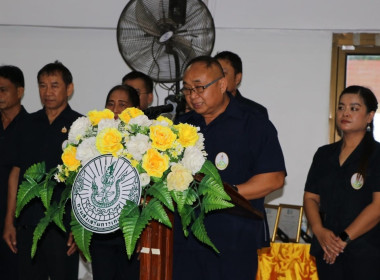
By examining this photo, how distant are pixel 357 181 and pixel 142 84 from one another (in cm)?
169

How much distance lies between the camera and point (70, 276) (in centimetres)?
355

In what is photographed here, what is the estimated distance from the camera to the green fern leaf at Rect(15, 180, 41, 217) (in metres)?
1.84

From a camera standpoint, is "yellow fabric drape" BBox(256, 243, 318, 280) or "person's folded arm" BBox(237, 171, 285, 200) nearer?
"person's folded arm" BBox(237, 171, 285, 200)

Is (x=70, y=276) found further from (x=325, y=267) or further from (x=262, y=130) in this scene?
(x=262, y=130)

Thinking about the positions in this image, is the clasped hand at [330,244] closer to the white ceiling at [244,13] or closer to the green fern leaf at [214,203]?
the green fern leaf at [214,203]

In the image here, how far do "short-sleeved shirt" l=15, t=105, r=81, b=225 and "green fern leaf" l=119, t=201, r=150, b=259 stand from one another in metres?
1.98

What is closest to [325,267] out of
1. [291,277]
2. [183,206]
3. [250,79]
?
[291,277]

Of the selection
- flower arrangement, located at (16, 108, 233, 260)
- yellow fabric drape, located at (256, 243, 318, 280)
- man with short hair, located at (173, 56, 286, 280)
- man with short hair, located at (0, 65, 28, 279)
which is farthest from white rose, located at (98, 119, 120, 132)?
yellow fabric drape, located at (256, 243, 318, 280)

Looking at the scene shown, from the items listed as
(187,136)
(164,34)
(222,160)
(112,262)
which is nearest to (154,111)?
(222,160)

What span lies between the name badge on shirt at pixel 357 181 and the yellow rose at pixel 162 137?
5.63 feet

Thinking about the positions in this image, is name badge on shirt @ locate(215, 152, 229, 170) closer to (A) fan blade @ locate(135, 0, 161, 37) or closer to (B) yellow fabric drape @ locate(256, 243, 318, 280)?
(B) yellow fabric drape @ locate(256, 243, 318, 280)

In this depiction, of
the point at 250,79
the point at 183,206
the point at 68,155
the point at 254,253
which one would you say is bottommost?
the point at 254,253

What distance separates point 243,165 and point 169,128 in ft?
2.45

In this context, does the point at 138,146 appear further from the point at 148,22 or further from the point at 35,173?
the point at 148,22
